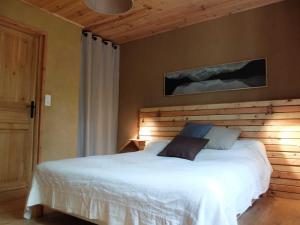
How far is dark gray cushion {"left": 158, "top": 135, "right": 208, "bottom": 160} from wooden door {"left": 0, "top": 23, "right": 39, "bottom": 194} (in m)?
1.75

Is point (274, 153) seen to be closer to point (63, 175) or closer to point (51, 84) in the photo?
point (63, 175)

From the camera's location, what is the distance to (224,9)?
11.5 ft

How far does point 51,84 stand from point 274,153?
118 inches

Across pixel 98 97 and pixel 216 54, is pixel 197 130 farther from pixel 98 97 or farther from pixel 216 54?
pixel 98 97

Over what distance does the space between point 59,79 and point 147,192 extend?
8.37ft

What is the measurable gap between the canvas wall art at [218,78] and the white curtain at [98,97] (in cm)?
107

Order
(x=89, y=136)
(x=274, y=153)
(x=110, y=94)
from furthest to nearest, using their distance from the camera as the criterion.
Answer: (x=110, y=94)
(x=89, y=136)
(x=274, y=153)

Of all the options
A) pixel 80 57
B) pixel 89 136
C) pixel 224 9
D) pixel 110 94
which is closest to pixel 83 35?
pixel 80 57

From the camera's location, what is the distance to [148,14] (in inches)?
143

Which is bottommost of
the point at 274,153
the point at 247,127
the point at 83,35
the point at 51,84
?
the point at 274,153

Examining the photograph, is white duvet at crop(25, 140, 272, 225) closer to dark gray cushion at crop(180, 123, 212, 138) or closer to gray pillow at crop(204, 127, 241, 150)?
gray pillow at crop(204, 127, 241, 150)

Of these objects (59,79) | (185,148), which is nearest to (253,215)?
(185,148)

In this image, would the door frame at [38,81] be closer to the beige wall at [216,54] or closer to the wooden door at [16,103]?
the wooden door at [16,103]

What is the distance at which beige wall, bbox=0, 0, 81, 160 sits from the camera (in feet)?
11.1
